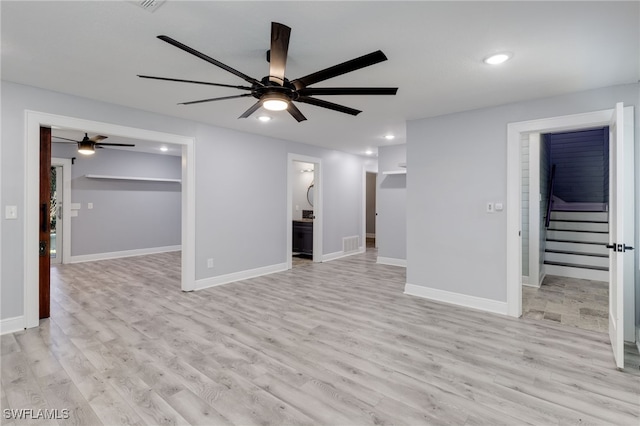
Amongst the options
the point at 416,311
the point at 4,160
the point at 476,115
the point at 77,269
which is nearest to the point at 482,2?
the point at 476,115

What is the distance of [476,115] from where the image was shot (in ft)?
12.8

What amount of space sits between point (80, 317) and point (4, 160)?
1758 mm

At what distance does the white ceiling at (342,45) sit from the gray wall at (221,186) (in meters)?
0.26

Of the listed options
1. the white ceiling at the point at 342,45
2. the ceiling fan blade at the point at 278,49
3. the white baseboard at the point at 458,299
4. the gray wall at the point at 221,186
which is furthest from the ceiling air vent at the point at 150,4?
the white baseboard at the point at 458,299

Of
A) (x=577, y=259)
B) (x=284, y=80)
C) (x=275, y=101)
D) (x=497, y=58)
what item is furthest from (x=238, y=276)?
(x=577, y=259)

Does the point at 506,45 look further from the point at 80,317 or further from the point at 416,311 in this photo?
the point at 80,317

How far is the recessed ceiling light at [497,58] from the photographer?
247 centimetres

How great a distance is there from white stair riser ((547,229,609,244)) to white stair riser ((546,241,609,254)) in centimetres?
14

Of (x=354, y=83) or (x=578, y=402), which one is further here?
(x=354, y=83)

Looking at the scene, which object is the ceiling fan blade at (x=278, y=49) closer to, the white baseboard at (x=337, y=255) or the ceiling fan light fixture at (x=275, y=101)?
the ceiling fan light fixture at (x=275, y=101)

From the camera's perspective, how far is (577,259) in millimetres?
5562

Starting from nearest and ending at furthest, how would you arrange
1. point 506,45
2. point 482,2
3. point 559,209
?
point 482,2 → point 506,45 → point 559,209

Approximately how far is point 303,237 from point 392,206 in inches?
84.6

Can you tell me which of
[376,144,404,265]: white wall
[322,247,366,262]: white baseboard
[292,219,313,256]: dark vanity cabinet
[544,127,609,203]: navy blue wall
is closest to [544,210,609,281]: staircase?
[544,127,609,203]: navy blue wall
